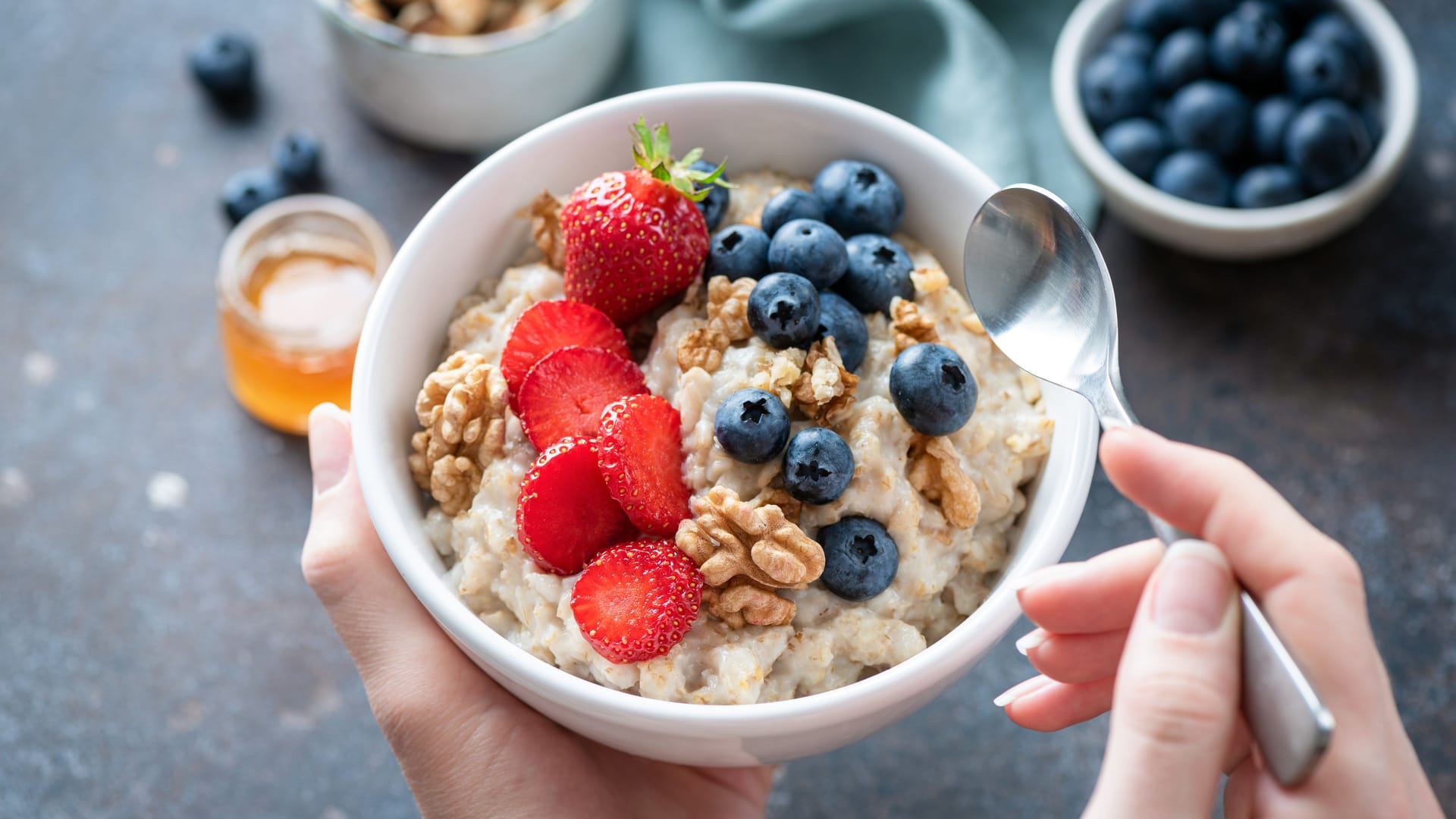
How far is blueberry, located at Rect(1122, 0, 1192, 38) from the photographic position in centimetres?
246

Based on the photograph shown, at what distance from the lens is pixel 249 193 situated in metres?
2.55

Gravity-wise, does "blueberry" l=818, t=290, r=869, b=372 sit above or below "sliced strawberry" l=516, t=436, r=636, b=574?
above

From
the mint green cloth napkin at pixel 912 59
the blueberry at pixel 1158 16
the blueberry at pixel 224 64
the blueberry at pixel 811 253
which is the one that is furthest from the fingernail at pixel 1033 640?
the blueberry at pixel 224 64

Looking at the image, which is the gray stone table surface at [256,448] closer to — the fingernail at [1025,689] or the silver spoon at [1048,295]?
the fingernail at [1025,689]

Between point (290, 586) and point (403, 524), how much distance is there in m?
1.04

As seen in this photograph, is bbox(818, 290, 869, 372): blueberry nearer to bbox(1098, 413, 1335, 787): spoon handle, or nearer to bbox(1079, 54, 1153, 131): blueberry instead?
bbox(1098, 413, 1335, 787): spoon handle

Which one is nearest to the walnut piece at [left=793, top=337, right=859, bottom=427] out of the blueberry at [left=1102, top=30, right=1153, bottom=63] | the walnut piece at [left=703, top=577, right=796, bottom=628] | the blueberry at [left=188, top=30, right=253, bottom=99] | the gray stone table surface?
the walnut piece at [left=703, top=577, right=796, bottom=628]

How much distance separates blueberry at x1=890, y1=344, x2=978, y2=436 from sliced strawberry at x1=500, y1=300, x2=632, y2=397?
356 millimetres

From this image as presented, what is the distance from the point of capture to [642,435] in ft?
4.45

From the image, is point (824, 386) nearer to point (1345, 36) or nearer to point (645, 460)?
point (645, 460)

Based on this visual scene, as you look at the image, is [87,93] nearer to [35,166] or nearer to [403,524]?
[35,166]

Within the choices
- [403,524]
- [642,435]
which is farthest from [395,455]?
[642,435]

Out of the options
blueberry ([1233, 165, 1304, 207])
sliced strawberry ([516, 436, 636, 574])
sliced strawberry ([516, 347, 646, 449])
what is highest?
sliced strawberry ([516, 347, 646, 449])

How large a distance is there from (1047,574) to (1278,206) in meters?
1.41
